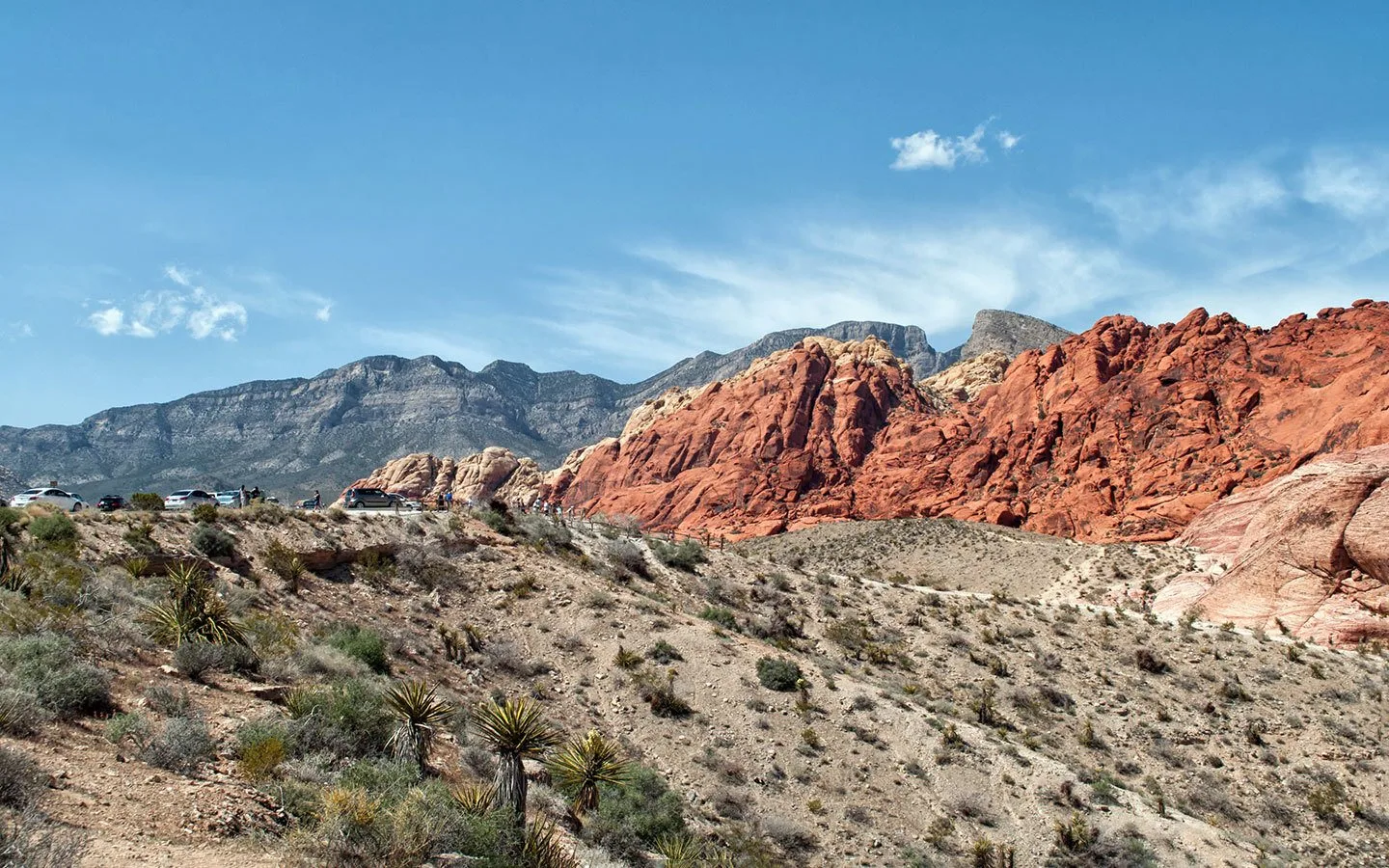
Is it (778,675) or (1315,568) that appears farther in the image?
(1315,568)

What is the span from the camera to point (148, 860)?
9.30 m

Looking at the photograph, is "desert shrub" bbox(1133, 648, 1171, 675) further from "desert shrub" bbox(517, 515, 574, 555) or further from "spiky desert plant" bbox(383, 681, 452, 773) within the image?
"spiky desert plant" bbox(383, 681, 452, 773)

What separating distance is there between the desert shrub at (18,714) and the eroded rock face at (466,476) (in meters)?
86.0

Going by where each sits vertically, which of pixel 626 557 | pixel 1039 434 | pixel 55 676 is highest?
pixel 1039 434

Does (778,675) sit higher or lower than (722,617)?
lower

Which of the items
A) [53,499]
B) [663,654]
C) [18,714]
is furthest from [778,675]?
[53,499]

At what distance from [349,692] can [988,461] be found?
6511cm

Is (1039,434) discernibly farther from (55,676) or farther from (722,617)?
(55,676)

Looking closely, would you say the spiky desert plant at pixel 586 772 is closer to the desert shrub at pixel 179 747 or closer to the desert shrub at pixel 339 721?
the desert shrub at pixel 339 721

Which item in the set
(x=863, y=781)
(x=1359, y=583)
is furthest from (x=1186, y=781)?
(x=1359, y=583)

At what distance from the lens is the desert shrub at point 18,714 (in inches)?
448

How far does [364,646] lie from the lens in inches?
866

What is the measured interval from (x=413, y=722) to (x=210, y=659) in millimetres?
5063

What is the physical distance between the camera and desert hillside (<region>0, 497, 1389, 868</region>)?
39.0 feet
